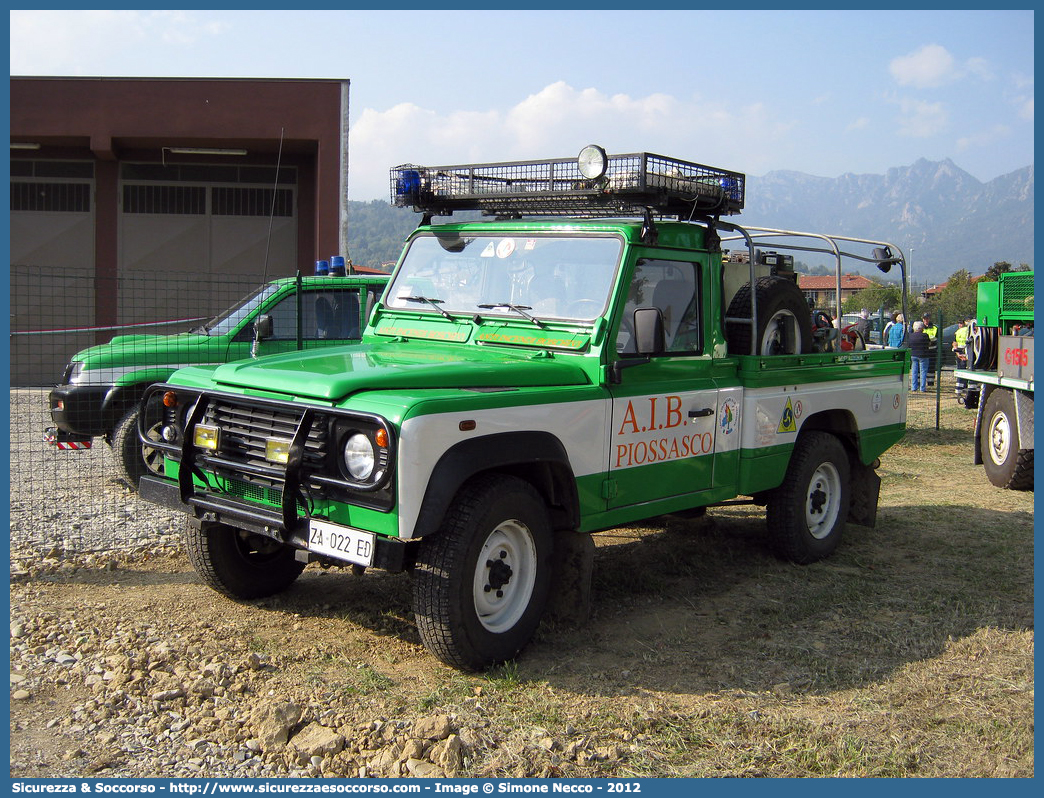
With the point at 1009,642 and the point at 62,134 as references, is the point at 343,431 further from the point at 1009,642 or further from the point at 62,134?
the point at 62,134

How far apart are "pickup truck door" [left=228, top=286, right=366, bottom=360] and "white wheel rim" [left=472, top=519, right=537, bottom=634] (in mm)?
4429

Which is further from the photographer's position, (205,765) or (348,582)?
(348,582)

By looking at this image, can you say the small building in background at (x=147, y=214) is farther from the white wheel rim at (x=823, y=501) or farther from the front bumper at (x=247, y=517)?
the front bumper at (x=247, y=517)

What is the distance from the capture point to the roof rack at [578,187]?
17.4ft

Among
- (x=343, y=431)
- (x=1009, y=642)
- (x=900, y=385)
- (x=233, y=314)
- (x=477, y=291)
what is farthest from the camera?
(x=233, y=314)

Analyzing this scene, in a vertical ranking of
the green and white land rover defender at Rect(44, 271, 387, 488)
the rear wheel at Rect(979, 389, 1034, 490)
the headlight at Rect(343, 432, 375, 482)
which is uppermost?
the green and white land rover defender at Rect(44, 271, 387, 488)

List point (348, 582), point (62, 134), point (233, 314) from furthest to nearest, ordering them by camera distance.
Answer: point (62, 134)
point (233, 314)
point (348, 582)

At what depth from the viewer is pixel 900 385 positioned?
7.57 meters

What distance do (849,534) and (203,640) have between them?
17.3ft

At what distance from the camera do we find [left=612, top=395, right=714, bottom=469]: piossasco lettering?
503cm

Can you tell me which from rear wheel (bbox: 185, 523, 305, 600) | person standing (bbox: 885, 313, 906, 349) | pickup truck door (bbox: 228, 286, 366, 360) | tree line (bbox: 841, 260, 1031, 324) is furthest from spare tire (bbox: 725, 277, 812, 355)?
tree line (bbox: 841, 260, 1031, 324)

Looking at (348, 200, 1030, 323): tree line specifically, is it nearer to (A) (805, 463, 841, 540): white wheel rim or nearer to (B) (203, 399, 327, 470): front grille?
(A) (805, 463, 841, 540): white wheel rim
